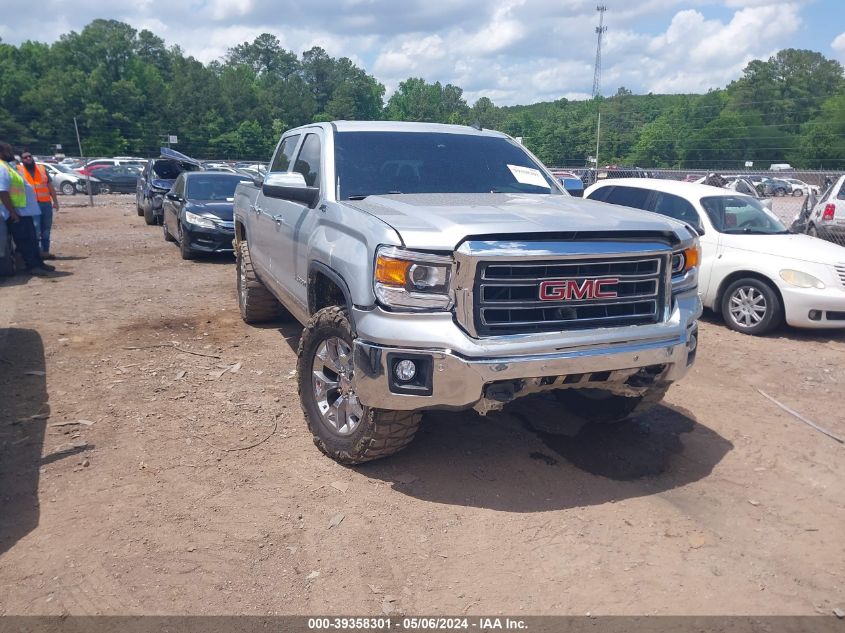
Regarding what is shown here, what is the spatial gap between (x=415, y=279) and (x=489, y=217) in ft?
1.83

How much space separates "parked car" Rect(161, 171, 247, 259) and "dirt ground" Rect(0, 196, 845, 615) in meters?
5.93

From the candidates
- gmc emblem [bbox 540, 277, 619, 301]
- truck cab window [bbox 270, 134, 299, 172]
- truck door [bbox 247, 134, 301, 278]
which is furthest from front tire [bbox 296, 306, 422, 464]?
truck cab window [bbox 270, 134, 299, 172]

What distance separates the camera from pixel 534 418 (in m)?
5.00

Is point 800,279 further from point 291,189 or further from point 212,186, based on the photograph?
point 212,186

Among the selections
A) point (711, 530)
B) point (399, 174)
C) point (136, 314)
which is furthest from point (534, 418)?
point (136, 314)

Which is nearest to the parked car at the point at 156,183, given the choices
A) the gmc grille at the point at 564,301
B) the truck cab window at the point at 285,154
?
the truck cab window at the point at 285,154

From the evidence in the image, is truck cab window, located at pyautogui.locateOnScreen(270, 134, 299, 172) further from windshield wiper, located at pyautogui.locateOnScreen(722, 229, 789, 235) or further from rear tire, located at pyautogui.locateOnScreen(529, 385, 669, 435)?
windshield wiper, located at pyautogui.locateOnScreen(722, 229, 789, 235)

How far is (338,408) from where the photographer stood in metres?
4.11

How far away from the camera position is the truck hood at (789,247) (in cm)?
741

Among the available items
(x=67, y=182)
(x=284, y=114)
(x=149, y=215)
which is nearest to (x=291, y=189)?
(x=149, y=215)

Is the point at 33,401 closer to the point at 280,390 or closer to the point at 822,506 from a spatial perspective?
the point at 280,390

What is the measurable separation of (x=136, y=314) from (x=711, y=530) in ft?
21.7

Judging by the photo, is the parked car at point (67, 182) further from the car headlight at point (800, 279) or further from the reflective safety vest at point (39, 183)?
the car headlight at point (800, 279)

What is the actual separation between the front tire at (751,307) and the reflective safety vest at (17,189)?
957 centimetres
